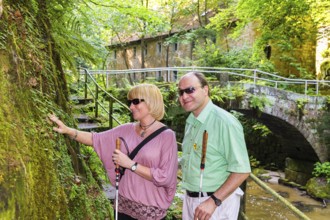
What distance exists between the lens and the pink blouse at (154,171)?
235 cm

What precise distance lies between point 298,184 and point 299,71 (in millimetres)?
6373

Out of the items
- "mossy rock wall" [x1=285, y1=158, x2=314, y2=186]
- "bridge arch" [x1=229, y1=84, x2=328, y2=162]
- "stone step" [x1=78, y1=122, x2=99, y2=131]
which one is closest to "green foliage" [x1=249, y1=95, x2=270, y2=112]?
"bridge arch" [x1=229, y1=84, x2=328, y2=162]

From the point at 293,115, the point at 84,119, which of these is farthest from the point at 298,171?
the point at 84,119

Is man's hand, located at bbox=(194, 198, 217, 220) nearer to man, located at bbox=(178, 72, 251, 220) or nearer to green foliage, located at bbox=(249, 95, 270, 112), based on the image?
man, located at bbox=(178, 72, 251, 220)

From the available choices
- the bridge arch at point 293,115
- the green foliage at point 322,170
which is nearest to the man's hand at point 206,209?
the bridge arch at point 293,115

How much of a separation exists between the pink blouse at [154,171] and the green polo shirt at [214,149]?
0.41 feet

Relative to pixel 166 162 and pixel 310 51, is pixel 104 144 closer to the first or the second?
pixel 166 162

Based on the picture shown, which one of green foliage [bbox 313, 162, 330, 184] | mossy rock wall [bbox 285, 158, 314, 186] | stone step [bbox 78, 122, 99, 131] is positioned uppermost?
stone step [bbox 78, 122, 99, 131]

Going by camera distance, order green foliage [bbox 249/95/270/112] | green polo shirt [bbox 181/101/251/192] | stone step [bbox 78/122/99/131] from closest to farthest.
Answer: green polo shirt [bbox 181/101/251/192] < stone step [bbox 78/122/99/131] < green foliage [bbox 249/95/270/112]

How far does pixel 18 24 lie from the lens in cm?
239

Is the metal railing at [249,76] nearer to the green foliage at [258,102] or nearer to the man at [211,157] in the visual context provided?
the green foliage at [258,102]

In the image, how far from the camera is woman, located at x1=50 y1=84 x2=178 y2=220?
2328 millimetres

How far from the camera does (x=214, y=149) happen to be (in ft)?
7.54

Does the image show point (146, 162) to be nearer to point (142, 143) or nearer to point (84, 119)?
point (142, 143)
